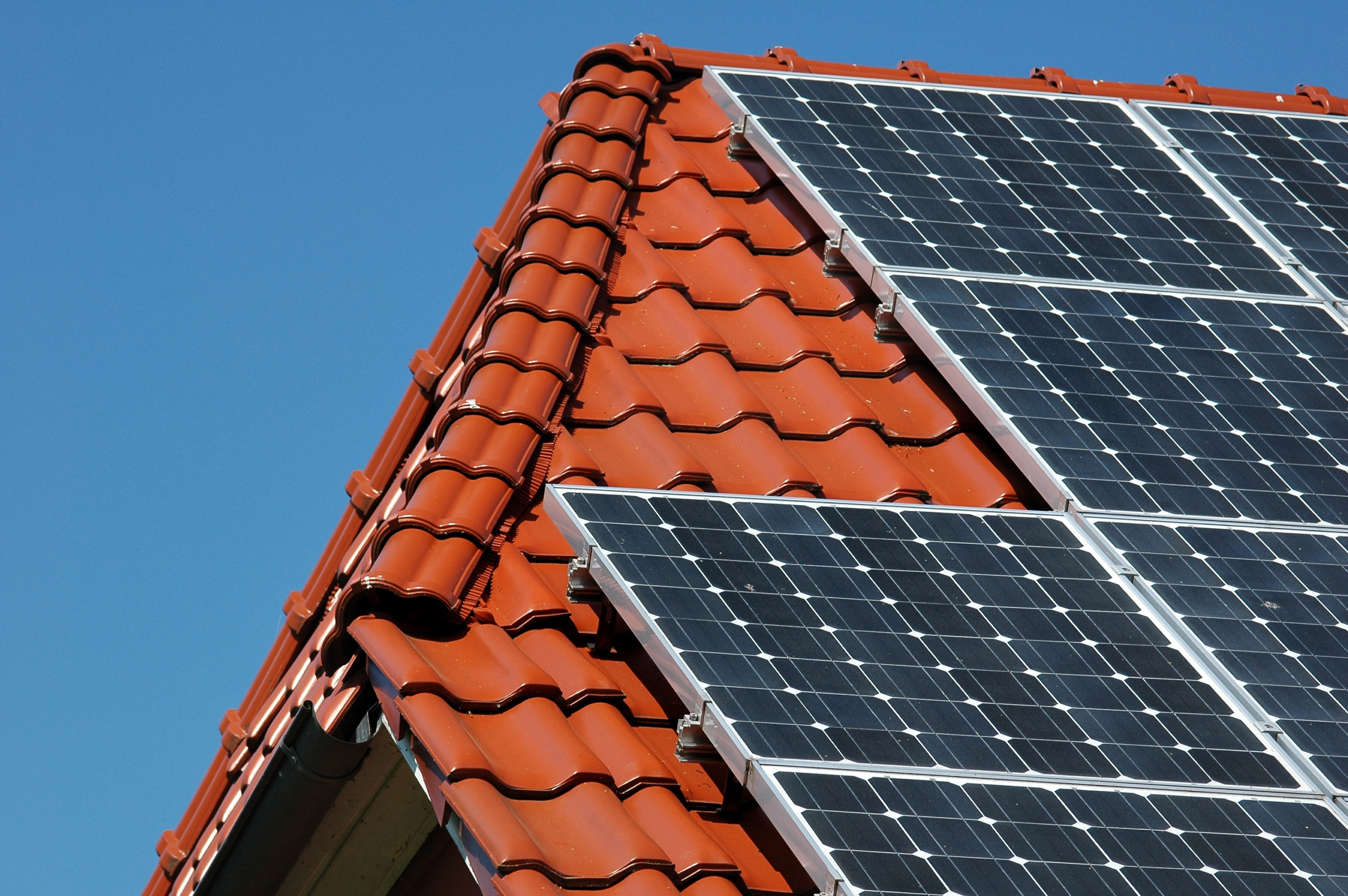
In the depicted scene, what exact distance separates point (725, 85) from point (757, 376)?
238 cm

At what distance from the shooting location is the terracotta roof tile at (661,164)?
28.9ft

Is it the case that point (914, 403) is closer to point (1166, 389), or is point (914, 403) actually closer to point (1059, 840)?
point (1166, 389)

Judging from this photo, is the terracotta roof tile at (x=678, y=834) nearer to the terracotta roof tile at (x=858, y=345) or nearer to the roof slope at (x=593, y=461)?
the roof slope at (x=593, y=461)

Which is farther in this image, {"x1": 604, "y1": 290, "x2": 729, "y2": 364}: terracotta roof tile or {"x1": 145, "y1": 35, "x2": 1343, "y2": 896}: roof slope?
{"x1": 604, "y1": 290, "x2": 729, "y2": 364}: terracotta roof tile

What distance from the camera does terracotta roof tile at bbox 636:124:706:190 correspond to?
8.80 meters

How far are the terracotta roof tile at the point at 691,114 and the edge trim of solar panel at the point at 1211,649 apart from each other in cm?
379

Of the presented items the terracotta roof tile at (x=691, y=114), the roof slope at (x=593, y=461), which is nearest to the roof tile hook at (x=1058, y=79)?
the roof slope at (x=593, y=461)

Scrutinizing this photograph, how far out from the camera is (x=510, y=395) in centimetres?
695

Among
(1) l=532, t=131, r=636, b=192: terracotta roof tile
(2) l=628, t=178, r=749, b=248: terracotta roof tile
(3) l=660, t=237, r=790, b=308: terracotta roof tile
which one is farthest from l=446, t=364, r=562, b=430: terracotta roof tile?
(1) l=532, t=131, r=636, b=192: terracotta roof tile

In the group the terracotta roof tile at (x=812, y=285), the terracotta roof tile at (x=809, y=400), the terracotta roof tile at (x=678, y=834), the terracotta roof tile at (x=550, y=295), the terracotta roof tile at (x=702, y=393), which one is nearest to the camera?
the terracotta roof tile at (x=678, y=834)

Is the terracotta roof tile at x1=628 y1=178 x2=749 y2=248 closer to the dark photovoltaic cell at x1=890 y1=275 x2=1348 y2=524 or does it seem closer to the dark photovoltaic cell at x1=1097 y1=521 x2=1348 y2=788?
the dark photovoltaic cell at x1=890 y1=275 x2=1348 y2=524

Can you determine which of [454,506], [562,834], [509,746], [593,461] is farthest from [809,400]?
[562,834]

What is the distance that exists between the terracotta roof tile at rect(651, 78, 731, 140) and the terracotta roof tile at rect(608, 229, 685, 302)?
1343 millimetres

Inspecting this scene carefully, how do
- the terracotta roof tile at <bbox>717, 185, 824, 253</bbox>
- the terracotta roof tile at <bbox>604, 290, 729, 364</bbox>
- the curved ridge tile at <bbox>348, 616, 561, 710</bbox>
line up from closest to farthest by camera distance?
the curved ridge tile at <bbox>348, 616, 561, 710</bbox>
the terracotta roof tile at <bbox>604, 290, 729, 364</bbox>
the terracotta roof tile at <bbox>717, 185, 824, 253</bbox>
